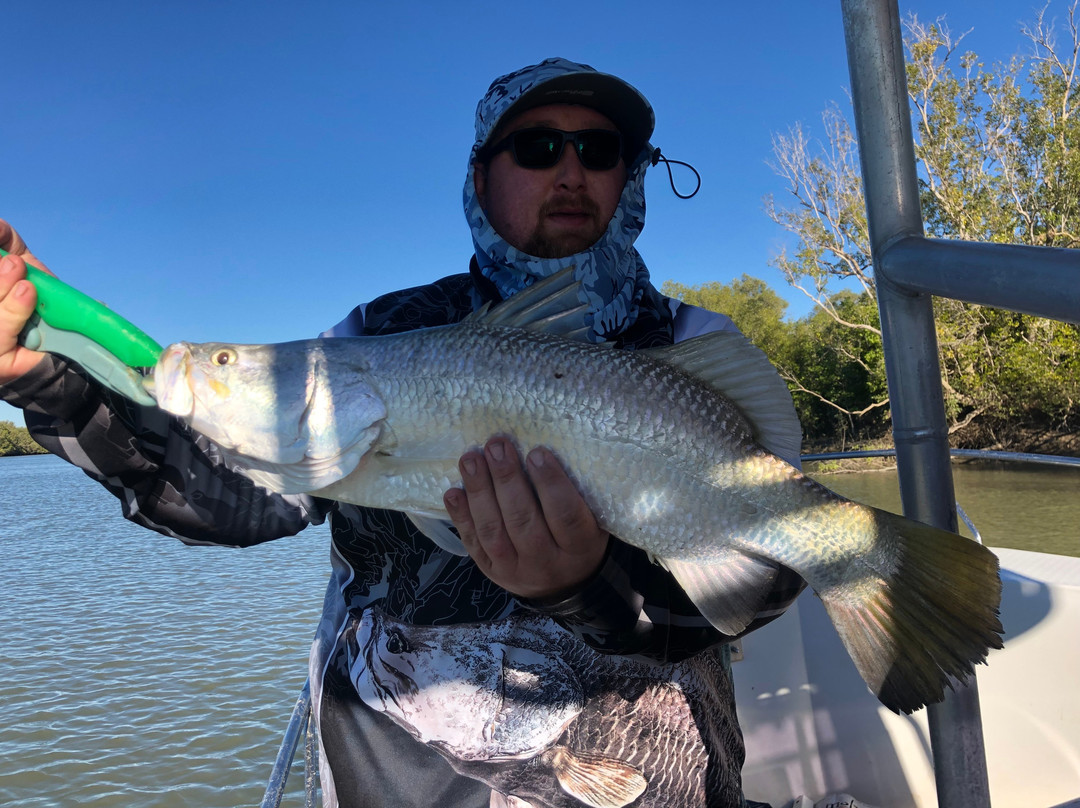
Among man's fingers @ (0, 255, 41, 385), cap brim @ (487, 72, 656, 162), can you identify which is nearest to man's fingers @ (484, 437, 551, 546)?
man's fingers @ (0, 255, 41, 385)

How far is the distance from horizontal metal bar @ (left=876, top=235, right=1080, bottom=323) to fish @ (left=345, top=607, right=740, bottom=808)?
1227 mm

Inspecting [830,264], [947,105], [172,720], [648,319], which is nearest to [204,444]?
[648,319]

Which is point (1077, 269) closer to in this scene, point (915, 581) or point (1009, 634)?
point (915, 581)

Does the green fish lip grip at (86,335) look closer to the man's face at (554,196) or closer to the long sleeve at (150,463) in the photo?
the long sleeve at (150,463)

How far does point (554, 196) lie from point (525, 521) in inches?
52.2

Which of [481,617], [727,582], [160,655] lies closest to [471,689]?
[481,617]

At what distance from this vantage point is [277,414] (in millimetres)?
1697

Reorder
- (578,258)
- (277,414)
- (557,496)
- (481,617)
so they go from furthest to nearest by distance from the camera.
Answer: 1. (578,258)
2. (481,617)
3. (277,414)
4. (557,496)

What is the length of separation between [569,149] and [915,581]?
5.75ft

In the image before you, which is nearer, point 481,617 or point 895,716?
point 481,617

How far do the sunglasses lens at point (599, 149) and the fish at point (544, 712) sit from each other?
1578 millimetres

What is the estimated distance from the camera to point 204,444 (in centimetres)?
204

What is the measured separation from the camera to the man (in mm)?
1632

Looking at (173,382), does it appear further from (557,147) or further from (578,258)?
(557,147)
